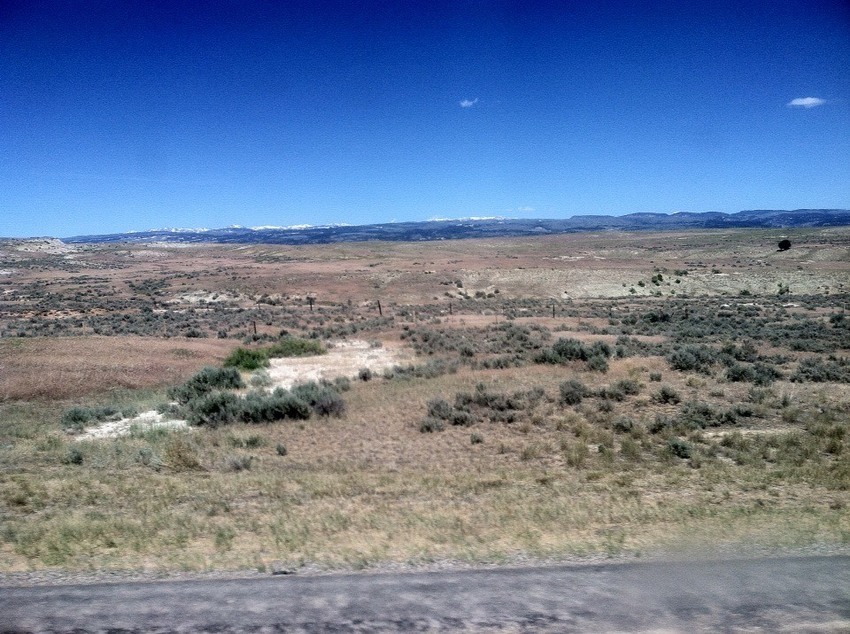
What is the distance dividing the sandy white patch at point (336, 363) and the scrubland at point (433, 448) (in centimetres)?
49

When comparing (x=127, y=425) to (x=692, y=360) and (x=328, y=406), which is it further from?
(x=692, y=360)

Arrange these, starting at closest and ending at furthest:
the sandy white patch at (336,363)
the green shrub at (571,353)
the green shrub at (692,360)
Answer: the green shrub at (692,360), the green shrub at (571,353), the sandy white patch at (336,363)

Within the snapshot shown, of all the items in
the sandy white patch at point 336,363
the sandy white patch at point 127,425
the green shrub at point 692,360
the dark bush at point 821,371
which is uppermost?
the green shrub at point 692,360

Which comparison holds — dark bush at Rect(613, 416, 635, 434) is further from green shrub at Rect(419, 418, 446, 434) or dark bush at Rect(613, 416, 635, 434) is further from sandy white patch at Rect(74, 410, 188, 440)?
sandy white patch at Rect(74, 410, 188, 440)

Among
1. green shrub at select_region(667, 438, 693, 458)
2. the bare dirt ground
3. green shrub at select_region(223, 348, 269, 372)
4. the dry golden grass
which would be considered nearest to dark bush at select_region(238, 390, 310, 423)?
the bare dirt ground

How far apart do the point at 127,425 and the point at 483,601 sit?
15495 millimetres

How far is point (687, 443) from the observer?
1340cm

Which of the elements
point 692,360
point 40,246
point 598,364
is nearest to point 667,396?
point 598,364

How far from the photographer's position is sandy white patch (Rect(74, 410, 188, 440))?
16.5 m

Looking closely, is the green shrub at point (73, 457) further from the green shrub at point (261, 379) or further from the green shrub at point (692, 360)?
the green shrub at point (692, 360)

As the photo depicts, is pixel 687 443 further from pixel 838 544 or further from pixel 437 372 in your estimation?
pixel 437 372

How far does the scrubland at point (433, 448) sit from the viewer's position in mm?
7965

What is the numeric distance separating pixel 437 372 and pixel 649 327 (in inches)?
771

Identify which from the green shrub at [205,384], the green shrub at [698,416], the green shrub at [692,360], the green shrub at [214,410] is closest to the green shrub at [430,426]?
the green shrub at [214,410]
